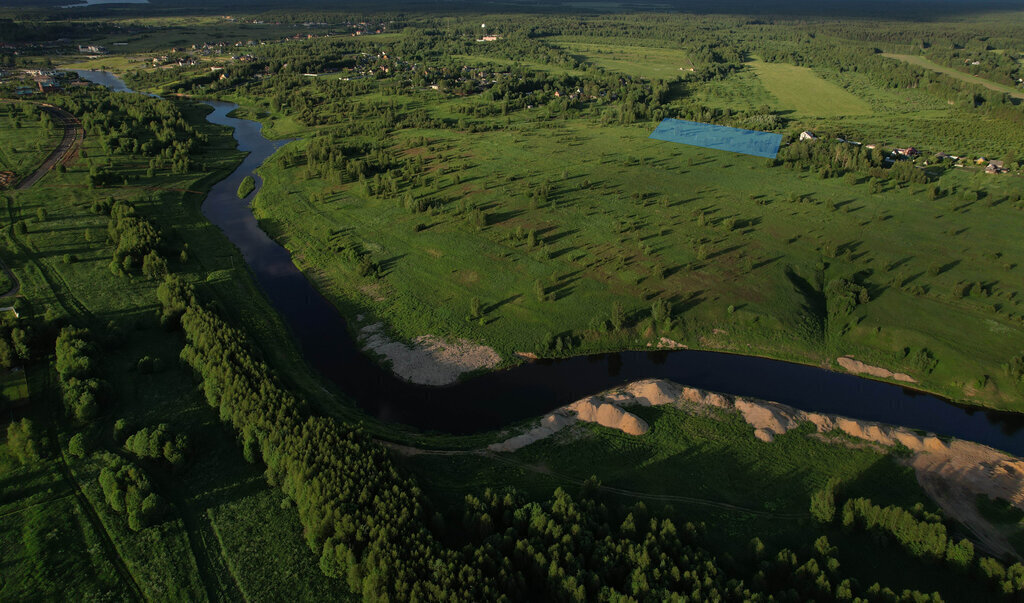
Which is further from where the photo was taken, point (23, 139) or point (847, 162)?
point (23, 139)

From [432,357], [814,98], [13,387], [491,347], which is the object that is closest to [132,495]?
[13,387]

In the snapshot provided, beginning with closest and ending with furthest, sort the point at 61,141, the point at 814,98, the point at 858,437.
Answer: the point at 858,437, the point at 61,141, the point at 814,98

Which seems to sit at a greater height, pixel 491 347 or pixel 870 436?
pixel 491 347

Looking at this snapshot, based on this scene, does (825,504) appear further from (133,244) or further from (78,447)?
(133,244)

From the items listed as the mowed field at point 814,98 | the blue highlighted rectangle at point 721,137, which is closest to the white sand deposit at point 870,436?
the blue highlighted rectangle at point 721,137

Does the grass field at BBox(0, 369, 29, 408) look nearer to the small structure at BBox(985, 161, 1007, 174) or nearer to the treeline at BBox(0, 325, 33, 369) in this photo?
the treeline at BBox(0, 325, 33, 369)

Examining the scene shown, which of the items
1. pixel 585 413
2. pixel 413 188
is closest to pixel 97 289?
pixel 413 188

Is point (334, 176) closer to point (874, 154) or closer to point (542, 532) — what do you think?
point (542, 532)

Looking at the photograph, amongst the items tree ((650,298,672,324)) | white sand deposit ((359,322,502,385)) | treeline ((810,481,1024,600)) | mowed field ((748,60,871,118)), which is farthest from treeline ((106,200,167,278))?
mowed field ((748,60,871,118))
